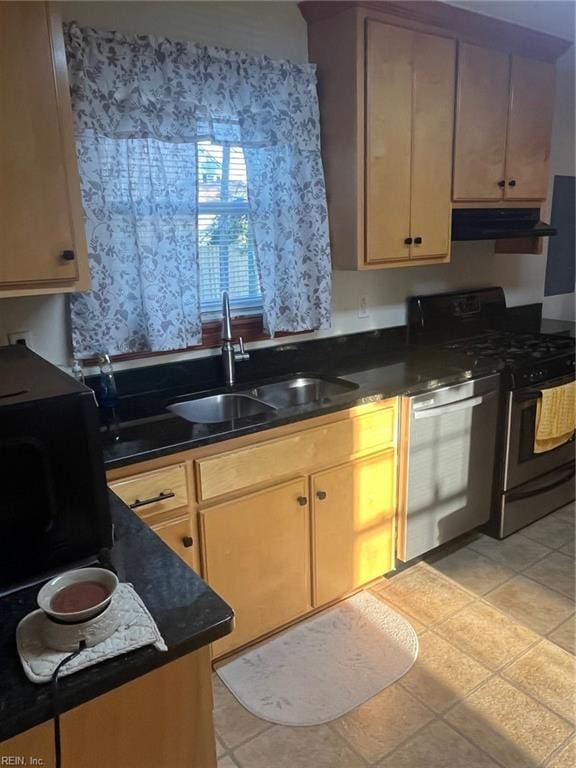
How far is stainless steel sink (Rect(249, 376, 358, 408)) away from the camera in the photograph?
2.48m

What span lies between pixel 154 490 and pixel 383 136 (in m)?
1.73

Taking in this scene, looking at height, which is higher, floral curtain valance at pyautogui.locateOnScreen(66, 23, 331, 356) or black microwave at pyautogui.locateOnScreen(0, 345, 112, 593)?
floral curtain valance at pyautogui.locateOnScreen(66, 23, 331, 356)

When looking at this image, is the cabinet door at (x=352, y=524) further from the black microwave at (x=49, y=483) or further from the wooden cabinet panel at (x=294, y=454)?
the black microwave at (x=49, y=483)

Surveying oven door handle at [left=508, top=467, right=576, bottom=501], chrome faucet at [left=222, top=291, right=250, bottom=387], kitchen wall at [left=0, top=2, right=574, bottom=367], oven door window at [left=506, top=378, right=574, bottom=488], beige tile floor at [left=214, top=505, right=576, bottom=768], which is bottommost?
beige tile floor at [left=214, top=505, right=576, bottom=768]

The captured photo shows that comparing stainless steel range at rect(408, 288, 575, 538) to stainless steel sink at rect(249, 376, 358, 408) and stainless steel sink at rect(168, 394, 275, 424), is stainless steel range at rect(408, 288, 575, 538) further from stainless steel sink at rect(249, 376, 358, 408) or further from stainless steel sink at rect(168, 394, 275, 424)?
stainless steel sink at rect(168, 394, 275, 424)

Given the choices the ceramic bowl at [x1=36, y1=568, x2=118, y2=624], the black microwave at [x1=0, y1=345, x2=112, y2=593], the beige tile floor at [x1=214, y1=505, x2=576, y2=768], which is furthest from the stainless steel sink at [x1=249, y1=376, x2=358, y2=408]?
the ceramic bowl at [x1=36, y1=568, x2=118, y2=624]

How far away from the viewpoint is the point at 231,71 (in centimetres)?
217

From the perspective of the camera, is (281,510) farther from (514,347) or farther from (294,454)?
(514,347)

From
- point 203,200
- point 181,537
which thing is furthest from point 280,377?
point 181,537

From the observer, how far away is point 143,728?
3.05ft

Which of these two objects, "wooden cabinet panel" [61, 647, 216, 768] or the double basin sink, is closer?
"wooden cabinet panel" [61, 647, 216, 768]

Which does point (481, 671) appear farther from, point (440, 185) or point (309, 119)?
point (309, 119)

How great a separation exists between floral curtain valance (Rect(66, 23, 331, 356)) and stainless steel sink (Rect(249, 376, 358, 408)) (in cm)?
27

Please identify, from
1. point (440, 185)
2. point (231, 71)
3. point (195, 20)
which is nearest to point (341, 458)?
point (440, 185)
